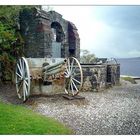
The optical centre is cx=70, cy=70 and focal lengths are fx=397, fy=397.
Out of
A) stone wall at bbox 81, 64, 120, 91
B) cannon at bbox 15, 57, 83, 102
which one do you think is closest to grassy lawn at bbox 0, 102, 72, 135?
cannon at bbox 15, 57, 83, 102

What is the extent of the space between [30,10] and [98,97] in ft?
8.33

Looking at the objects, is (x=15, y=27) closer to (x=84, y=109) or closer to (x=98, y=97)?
(x=98, y=97)

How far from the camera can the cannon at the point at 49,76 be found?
7035mm

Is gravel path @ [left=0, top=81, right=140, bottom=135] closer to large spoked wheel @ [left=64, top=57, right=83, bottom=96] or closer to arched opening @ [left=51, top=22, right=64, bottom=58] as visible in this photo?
large spoked wheel @ [left=64, top=57, right=83, bottom=96]

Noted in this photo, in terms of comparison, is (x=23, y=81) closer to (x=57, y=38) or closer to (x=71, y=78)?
(x=71, y=78)

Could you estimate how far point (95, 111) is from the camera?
628 centimetres

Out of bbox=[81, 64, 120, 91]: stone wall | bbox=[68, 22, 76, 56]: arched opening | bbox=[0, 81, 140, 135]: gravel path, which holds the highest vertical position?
bbox=[68, 22, 76, 56]: arched opening

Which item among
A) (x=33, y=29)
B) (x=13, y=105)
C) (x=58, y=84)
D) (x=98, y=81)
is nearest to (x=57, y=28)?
(x=33, y=29)

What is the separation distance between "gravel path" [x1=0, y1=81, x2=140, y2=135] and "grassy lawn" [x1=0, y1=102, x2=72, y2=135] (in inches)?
8.1

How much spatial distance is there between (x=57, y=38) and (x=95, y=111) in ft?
14.9

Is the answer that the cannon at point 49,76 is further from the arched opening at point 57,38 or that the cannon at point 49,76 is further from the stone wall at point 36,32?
the arched opening at point 57,38

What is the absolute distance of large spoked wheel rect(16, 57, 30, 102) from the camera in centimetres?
661

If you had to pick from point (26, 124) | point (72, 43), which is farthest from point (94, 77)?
point (26, 124)
